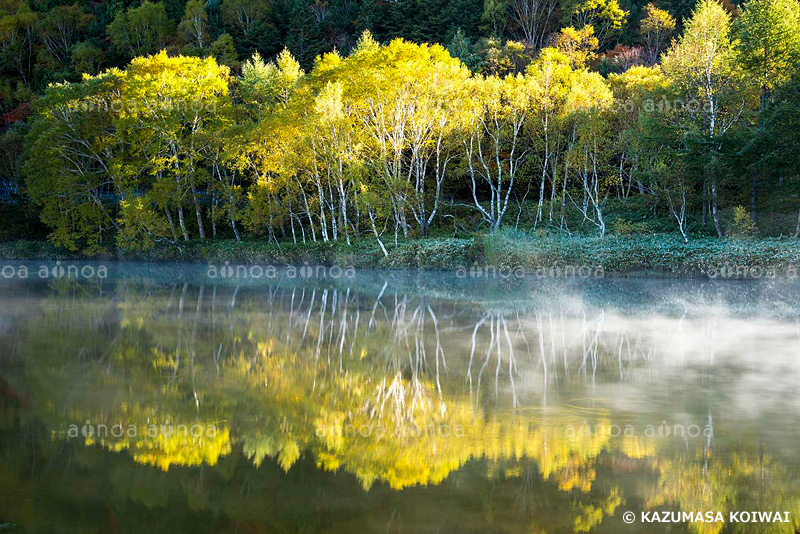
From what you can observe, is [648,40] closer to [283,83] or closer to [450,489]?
[283,83]

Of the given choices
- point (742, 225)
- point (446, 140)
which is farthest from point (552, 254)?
point (446, 140)

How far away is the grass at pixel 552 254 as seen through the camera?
2345cm

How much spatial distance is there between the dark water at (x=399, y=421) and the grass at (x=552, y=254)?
834cm

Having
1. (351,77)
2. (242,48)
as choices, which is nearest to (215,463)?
(351,77)

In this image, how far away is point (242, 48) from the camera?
53.9m

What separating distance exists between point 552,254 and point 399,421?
769 inches

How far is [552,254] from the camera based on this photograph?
26281 millimetres
